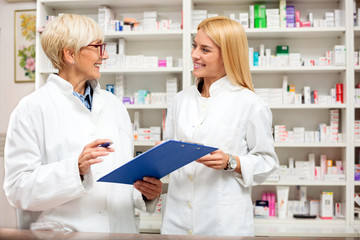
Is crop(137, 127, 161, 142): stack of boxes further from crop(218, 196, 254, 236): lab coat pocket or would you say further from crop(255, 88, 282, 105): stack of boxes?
crop(218, 196, 254, 236): lab coat pocket

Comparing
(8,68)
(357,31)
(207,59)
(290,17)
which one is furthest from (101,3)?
(357,31)

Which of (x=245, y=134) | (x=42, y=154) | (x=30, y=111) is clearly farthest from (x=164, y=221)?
(x=30, y=111)

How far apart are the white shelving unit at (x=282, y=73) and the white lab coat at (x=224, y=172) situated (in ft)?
5.95

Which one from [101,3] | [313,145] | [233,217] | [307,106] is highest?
[101,3]

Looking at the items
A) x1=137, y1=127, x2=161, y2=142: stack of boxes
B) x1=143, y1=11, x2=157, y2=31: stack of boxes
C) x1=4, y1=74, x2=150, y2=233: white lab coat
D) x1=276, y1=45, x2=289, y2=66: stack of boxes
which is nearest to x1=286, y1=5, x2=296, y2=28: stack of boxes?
x1=276, y1=45, x2=289, y2=66: stack of boxes

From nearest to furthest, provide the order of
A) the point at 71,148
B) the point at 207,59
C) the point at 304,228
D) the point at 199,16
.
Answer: the point at 71,148, the point at 207,59, the point at 304,228, the point at 199,16

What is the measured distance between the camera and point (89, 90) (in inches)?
65.6

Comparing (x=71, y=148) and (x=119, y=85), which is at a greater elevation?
(x=119, y=85)

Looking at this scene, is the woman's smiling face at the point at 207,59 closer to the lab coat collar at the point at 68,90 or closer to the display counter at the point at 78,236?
the lab coat collar at the point at 68,90

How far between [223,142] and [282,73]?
2.45 metres

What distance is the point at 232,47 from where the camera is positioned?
177 cm

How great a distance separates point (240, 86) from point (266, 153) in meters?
0.35

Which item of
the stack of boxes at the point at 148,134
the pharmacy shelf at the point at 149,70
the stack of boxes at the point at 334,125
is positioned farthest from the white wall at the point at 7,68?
the stack of boxes at the point at 334,125

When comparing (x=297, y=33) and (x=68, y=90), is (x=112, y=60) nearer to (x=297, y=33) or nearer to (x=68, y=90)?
(x=297, y=33)
